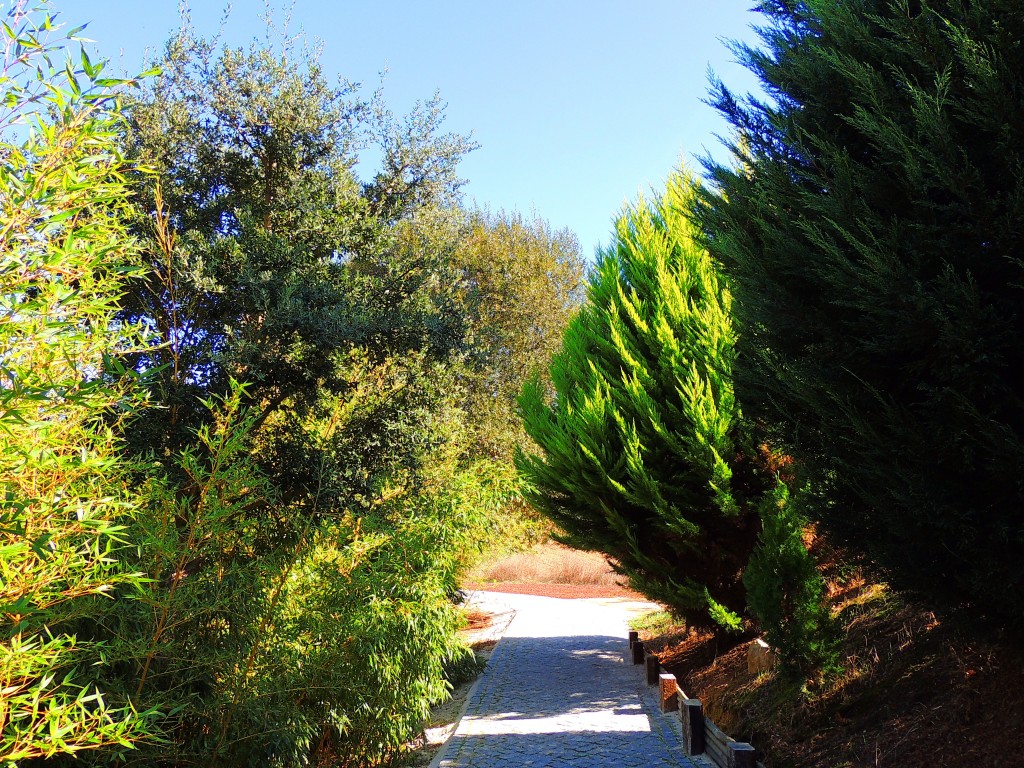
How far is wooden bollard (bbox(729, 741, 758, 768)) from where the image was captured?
5.27 meters

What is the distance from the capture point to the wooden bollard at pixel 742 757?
527 cm

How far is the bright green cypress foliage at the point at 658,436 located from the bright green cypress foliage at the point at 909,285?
4.09 metres

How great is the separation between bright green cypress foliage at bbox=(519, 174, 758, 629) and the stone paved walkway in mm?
1599

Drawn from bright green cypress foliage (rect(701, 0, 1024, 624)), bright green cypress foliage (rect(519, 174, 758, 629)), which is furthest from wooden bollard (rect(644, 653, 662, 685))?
bright green cypress foliage (rect(701, 0, 1024, 624))

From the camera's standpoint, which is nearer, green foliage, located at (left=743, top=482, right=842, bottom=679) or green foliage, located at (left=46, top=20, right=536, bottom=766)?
green foliage, located at (left=46, top=20, right=536, bottom=766)

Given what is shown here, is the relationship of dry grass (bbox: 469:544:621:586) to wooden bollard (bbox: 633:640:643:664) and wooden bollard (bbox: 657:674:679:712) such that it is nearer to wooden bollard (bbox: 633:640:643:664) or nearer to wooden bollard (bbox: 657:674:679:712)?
wooden bollard (bbox: 633:640:643:664)

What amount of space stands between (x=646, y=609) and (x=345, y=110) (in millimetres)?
14042

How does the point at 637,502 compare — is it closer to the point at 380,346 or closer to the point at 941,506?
the point at 380,346

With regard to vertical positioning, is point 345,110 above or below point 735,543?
above

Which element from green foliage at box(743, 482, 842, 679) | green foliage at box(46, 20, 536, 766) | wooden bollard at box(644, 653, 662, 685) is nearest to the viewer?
green foliage at box(46, 20, 536, 766)

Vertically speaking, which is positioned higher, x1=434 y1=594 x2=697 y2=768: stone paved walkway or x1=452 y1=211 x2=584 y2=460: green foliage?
x1=452 y1=211 x2=584 y2=460: green foliage

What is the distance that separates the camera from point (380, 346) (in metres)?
8.00

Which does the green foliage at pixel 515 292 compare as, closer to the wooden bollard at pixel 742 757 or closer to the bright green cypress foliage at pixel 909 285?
the wooden bollard at pixel 742 757

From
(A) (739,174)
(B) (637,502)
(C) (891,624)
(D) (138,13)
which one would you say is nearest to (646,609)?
(B) (637,502)
